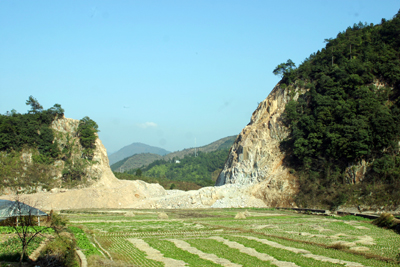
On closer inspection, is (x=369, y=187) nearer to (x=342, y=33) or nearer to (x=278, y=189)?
(x=278, y=189)

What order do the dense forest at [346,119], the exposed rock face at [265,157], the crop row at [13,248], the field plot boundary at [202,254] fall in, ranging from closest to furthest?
the crop row at [13,248] < the field plot boundary at [202,254] < the dense forest at [346,119] < the exposed rock face at [265,157]

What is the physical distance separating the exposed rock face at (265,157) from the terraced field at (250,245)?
71.3 ft

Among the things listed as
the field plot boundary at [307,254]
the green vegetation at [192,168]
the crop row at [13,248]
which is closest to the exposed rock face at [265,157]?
the field plot boundary at [307,254]

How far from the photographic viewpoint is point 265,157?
5625 cm

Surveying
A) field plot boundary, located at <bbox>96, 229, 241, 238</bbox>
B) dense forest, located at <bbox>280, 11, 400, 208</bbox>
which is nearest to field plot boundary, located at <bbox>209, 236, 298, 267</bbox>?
field plot boundary, located at <bbox>96, 229, 241, 238</bbox>

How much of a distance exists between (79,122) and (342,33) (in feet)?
172

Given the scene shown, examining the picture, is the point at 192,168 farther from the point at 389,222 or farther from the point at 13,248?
the point at 13,248

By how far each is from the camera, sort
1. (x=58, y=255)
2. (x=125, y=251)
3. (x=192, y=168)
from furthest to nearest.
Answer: (x=192, y=168) → (x=125, y=251) → (x=58, y=255)

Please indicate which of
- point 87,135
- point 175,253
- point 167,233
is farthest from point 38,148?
point 175,253

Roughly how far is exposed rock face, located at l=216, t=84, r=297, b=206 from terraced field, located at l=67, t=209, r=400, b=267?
21725 millimetres

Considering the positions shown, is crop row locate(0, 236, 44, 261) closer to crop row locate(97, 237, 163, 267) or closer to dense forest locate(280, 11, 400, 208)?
crop row locate(97, 237, 163, 267)

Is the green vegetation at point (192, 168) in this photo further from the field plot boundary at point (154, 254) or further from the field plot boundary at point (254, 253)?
the field plot boundary at point (254, 253)

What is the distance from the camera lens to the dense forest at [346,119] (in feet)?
145

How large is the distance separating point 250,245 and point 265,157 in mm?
36843
